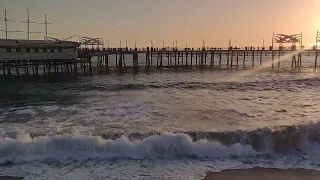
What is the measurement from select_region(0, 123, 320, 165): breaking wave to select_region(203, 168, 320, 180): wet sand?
1.57 m

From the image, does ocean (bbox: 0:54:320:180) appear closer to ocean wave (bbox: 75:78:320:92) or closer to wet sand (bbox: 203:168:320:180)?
wet sand (bbox: 203:168:320:180)

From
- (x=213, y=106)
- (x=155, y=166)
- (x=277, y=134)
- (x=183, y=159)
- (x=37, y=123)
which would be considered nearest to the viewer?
(x=155, y=166)

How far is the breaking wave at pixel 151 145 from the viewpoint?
35.0 ft

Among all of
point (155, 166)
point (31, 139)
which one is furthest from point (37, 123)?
point (155, 166)

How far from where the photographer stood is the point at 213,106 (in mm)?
19188

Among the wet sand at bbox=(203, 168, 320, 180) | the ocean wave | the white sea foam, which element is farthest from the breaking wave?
the ocean wave

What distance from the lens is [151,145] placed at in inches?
440

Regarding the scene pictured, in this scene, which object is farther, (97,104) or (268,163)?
(97,104)

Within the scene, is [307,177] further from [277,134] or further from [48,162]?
[48,162]

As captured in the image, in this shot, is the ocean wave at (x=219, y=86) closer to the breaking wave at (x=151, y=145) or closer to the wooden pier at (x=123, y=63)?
the breaking wave at (x=151, y=145)

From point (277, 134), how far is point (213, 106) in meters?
7.17

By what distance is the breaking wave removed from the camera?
1066cm

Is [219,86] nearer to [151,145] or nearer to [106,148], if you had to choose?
[151,145]

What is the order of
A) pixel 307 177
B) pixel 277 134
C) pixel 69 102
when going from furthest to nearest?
pixel 69 102
pixel 277 134
pixel 307 177
